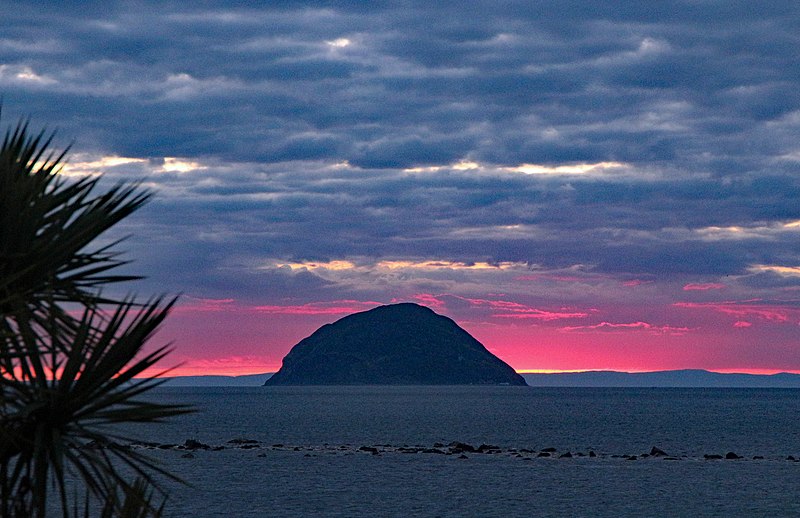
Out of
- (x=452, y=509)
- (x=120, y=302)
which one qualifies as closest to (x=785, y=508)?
(x=452, y=509)

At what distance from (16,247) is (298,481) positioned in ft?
180

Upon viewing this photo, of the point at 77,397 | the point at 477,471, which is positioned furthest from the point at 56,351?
the point at 477,471

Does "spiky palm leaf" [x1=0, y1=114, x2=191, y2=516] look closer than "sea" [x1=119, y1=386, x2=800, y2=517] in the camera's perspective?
Yes

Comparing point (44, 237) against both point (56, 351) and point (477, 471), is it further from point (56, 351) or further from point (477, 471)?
point (477, 471)

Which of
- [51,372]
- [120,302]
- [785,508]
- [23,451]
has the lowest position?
[785,508]

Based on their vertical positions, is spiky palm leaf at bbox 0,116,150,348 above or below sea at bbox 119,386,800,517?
above

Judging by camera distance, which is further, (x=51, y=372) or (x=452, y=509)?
(x=452, y=509)

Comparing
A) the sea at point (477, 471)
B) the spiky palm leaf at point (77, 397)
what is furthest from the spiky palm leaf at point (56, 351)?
the sea at point (477, 471)

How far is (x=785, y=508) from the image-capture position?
166 ft

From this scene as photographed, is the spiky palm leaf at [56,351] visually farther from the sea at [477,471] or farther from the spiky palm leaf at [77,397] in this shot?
the sea at [477,471]

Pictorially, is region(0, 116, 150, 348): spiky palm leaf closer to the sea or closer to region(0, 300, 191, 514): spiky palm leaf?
region(0, 300, 191, 514): spiky palm leaf

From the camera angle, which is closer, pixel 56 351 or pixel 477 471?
pixel 56 351

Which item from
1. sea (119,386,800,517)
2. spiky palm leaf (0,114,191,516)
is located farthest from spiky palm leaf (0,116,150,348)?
sea (119,386,800,517)

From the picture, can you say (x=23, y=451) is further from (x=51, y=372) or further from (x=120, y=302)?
(x=120, y=302)
